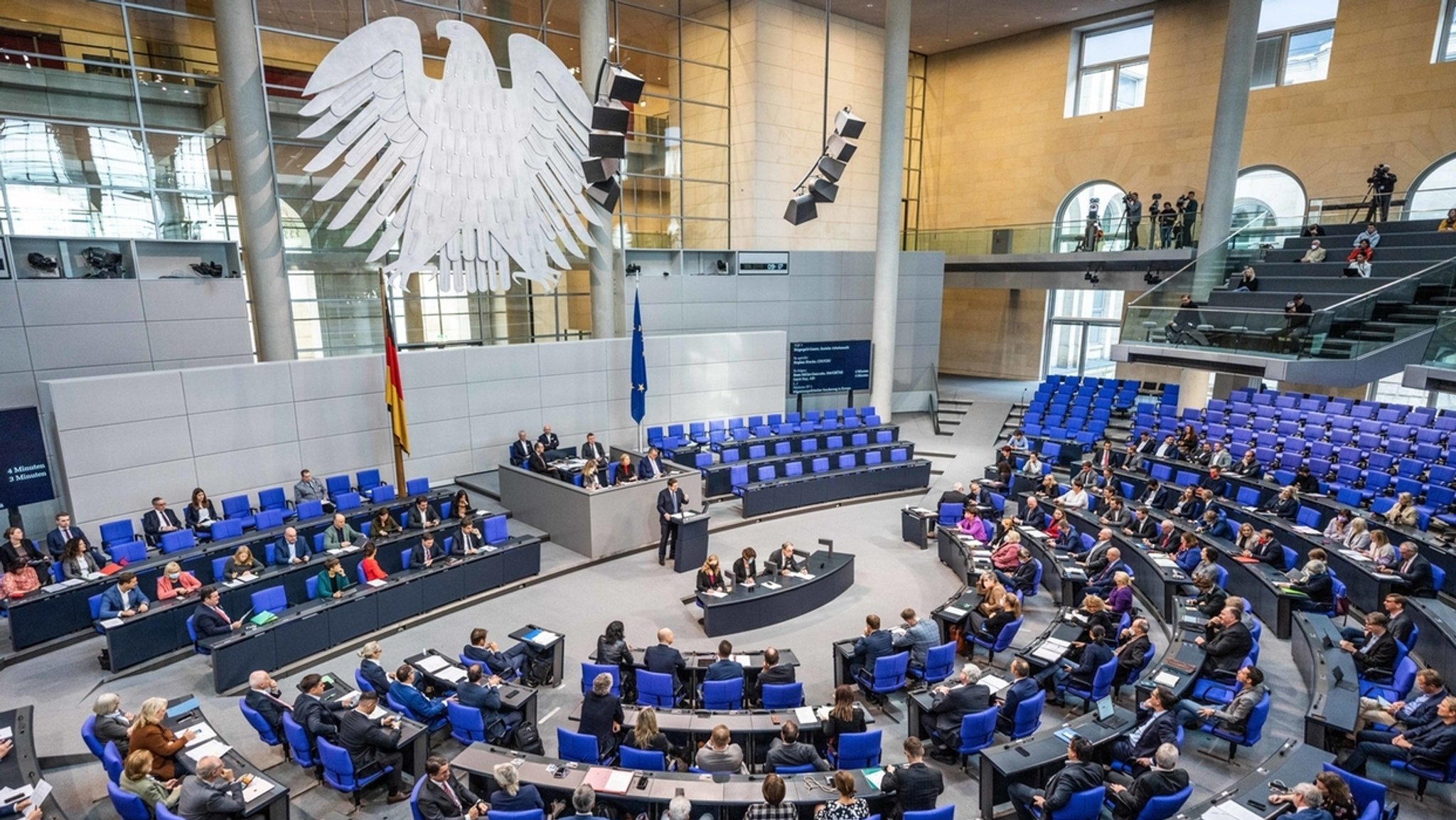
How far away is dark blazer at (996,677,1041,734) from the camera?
708 centimetres

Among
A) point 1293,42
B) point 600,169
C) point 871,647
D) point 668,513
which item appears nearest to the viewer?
point 871,647

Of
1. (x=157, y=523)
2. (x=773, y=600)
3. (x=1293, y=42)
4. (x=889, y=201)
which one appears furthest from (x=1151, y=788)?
(x=1293, y=42)

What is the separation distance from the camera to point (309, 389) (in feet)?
45.9

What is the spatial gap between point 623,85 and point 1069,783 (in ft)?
37.4

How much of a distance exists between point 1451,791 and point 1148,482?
7.23 metres

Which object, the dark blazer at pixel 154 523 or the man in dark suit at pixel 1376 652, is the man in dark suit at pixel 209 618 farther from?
the man in dark suit at pixel 1376 652

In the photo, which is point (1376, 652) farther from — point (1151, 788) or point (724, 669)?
point (724, 669)

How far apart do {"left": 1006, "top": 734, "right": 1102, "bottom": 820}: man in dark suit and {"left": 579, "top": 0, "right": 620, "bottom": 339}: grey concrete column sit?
14.3m

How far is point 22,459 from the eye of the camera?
11562 mm

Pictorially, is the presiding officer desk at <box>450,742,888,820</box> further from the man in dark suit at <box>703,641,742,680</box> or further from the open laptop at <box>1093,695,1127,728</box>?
the open laptop at <box>1093,695,1127,728</box>

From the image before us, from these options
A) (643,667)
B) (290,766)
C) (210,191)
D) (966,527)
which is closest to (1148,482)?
(966,527)

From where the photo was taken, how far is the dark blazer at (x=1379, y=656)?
759 centimetres

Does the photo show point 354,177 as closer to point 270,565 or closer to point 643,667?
point 270,565

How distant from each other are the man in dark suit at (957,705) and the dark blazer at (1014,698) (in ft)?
0.60
